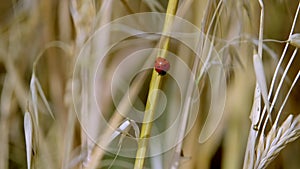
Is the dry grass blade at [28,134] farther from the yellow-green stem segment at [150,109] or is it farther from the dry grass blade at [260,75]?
the dry grass blade at [260,75]

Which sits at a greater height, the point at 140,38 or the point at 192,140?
the point at 140,38

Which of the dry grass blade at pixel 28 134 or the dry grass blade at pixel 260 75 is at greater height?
the dry grass blade at pixel 260 75

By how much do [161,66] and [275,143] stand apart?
0.18 metres

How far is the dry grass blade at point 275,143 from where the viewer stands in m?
0.55

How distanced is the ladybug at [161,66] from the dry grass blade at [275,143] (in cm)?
16

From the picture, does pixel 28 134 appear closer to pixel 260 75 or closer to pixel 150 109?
pixel 150 109

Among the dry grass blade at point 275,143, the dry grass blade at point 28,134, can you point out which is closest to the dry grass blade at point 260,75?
the dry grass blade at point 275,143

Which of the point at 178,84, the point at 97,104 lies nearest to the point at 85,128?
the point at 97,104

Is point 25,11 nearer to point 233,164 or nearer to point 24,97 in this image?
point 24,97

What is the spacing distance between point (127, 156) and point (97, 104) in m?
0.09

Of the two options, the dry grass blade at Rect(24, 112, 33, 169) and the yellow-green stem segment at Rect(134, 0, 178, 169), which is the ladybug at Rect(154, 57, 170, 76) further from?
the dry grass blade at Rect(24, 112, 33, 169)

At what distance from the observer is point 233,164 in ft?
2.09

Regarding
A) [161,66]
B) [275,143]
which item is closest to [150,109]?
[161,66]

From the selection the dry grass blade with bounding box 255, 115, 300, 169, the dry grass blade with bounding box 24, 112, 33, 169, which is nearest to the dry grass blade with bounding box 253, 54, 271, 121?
the dry grass blade with bounding box 255, 115, 300, 169
